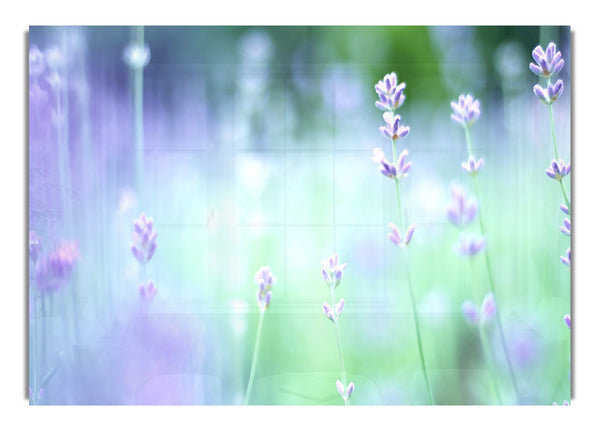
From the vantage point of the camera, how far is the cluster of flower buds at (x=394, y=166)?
8.99ft

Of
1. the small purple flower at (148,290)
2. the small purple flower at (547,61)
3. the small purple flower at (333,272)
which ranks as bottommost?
the small purple flower at (148,290)

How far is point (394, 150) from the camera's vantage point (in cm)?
275

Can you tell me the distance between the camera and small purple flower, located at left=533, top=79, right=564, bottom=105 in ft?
8.98

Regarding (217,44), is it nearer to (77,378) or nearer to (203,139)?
(203,139)

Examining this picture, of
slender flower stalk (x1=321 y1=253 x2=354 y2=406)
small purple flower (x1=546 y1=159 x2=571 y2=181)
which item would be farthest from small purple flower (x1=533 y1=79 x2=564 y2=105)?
slender flower stalk (x1=321 y1=253 x2=354 y2=406)

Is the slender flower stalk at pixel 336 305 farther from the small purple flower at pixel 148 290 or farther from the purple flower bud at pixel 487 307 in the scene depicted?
the small purple flower at pixel 148 290

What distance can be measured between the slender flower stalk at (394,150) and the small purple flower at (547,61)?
1.54 ft

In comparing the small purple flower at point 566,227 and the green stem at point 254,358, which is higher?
the small purple flower at point 566,227

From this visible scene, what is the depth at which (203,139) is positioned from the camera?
2762mm

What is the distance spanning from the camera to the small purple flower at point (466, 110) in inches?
108

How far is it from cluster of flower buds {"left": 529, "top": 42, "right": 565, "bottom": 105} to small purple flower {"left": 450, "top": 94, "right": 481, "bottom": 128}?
0.22m

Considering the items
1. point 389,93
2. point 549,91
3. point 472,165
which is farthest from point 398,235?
point 549,91

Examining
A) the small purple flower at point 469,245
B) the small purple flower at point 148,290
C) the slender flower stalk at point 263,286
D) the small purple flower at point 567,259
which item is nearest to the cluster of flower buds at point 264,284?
the slender flower stalk at point 263,286

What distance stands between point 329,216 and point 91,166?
0.85m
